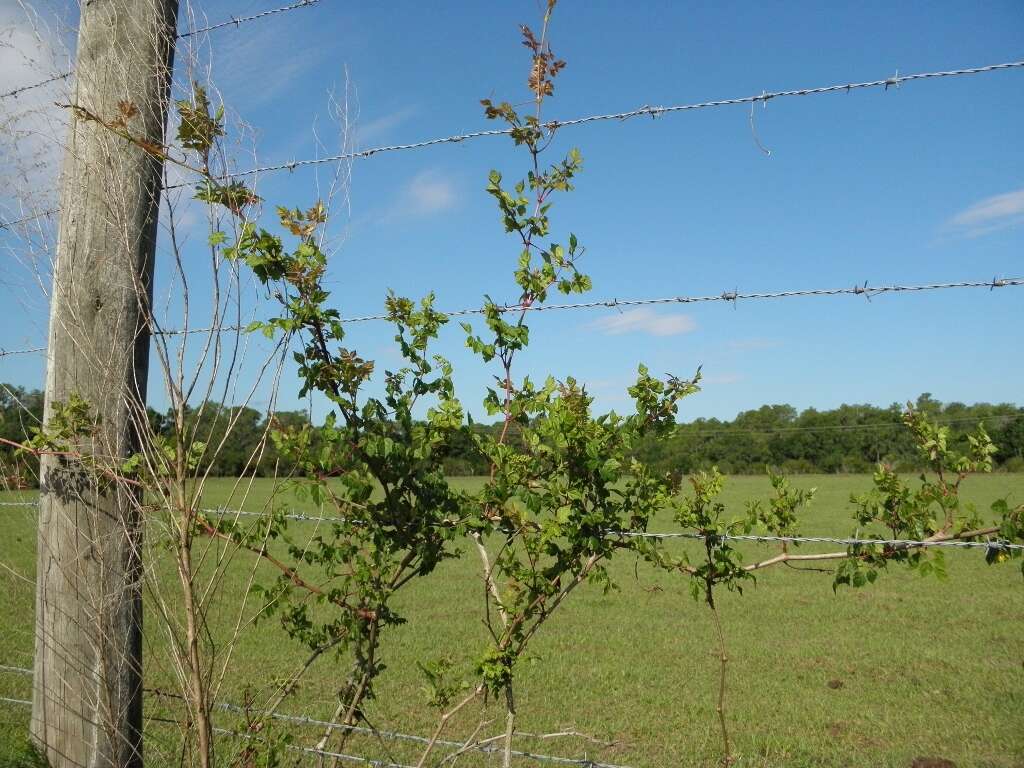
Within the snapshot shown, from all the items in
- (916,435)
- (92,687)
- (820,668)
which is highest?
(916,435)

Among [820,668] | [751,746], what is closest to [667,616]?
[820,668]

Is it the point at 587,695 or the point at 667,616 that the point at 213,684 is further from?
the point at 667,616

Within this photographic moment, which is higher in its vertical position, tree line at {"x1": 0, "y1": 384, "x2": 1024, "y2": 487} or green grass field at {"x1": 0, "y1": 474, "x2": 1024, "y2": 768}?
tree line at {"x1": 0, "y1": 384, "x2": 1024, "y2": 487}

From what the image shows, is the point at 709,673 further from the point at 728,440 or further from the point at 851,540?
the point at 851,540

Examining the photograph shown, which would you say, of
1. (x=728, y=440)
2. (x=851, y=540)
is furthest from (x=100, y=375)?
(x=728, y=440)

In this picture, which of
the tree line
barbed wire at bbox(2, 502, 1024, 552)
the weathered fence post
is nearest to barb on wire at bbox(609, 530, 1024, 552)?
barbed wire at bbox(2, 502, 1024, 552)

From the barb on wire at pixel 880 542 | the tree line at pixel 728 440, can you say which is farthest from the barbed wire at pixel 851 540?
the tree line at pixel 728 440

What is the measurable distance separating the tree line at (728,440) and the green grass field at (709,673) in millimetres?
263

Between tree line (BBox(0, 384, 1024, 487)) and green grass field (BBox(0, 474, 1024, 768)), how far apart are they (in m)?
0.26

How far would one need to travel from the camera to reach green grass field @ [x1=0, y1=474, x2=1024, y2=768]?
5.48 meters

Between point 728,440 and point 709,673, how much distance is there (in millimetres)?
3388

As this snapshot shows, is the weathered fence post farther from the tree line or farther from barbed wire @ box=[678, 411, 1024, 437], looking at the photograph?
barbed wire @ box=[678, 411, 1024, 437]

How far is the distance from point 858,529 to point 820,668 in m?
5.67

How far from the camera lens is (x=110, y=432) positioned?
308 cm
